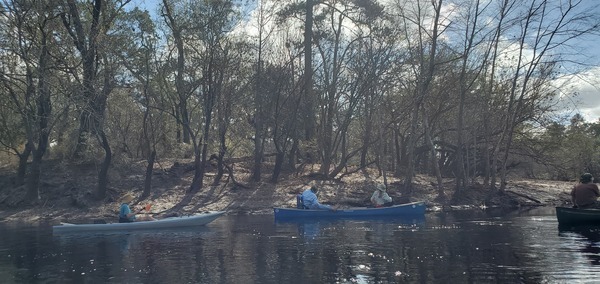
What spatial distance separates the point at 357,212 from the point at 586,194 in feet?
28.5

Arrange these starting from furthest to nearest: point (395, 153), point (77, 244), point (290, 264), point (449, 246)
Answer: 1. point (395, 153)
2. point (77, 244)
3. point (449, 246)
4. point (290, 264)

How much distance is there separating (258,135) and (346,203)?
6.28 m

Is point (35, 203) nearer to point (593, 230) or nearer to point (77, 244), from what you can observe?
point (77, 244)

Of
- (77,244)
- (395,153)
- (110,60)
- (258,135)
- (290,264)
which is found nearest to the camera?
(290,264)

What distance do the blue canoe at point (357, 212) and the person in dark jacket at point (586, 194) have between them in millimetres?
6156

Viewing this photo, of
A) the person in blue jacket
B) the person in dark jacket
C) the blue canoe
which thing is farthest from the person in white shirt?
the person in dark jacket

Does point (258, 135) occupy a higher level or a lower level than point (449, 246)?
higher

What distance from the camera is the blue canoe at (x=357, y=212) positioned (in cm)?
2320

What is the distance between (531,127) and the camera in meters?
32.8

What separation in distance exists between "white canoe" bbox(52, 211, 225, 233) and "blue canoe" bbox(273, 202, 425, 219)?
2959 mm

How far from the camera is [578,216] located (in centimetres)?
1898

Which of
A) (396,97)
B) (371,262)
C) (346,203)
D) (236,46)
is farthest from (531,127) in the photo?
(371,262)

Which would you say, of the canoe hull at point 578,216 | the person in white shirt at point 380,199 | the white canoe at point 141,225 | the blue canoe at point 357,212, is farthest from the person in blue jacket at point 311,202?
the canoe hull at point 578,216

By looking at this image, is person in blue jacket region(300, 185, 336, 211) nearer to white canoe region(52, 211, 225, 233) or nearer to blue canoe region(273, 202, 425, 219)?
blue canoe region(273, 202, 425, 219)
